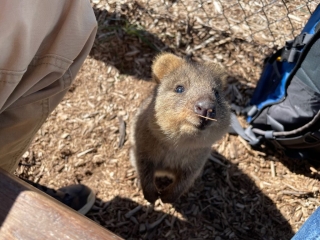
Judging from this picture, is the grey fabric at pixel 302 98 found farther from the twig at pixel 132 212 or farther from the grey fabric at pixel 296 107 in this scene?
the twig at pixel 132 212

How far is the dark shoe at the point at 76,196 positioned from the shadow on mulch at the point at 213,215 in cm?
16

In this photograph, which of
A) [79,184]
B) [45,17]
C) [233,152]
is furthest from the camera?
[233,152]

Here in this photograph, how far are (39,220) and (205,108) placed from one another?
1.43m

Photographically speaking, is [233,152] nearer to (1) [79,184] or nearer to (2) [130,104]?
(2) [130,104]

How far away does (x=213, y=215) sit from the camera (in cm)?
361

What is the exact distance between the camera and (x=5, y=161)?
7.49ft

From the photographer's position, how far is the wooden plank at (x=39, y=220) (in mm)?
1412

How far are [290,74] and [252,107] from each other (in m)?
0.63

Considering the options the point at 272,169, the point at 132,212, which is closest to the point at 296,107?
the point at 272,169

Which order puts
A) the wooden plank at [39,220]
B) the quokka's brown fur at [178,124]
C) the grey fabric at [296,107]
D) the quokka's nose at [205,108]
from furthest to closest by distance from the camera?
Answer: the grey fabric at [296,107]
the quokka's brown fur at [178,124]
the quokka's nose at [205,108]
the wooden plank at [39,220]

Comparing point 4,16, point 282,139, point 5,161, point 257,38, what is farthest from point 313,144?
point 4,16

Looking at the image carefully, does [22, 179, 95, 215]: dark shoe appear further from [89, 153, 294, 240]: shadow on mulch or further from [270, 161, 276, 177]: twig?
[270, 161, 276, 177]: twig

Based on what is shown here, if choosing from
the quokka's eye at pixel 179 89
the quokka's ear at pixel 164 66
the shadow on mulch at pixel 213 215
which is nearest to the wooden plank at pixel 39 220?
the quokka's eye at pixel 179 89

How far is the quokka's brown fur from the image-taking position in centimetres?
267
